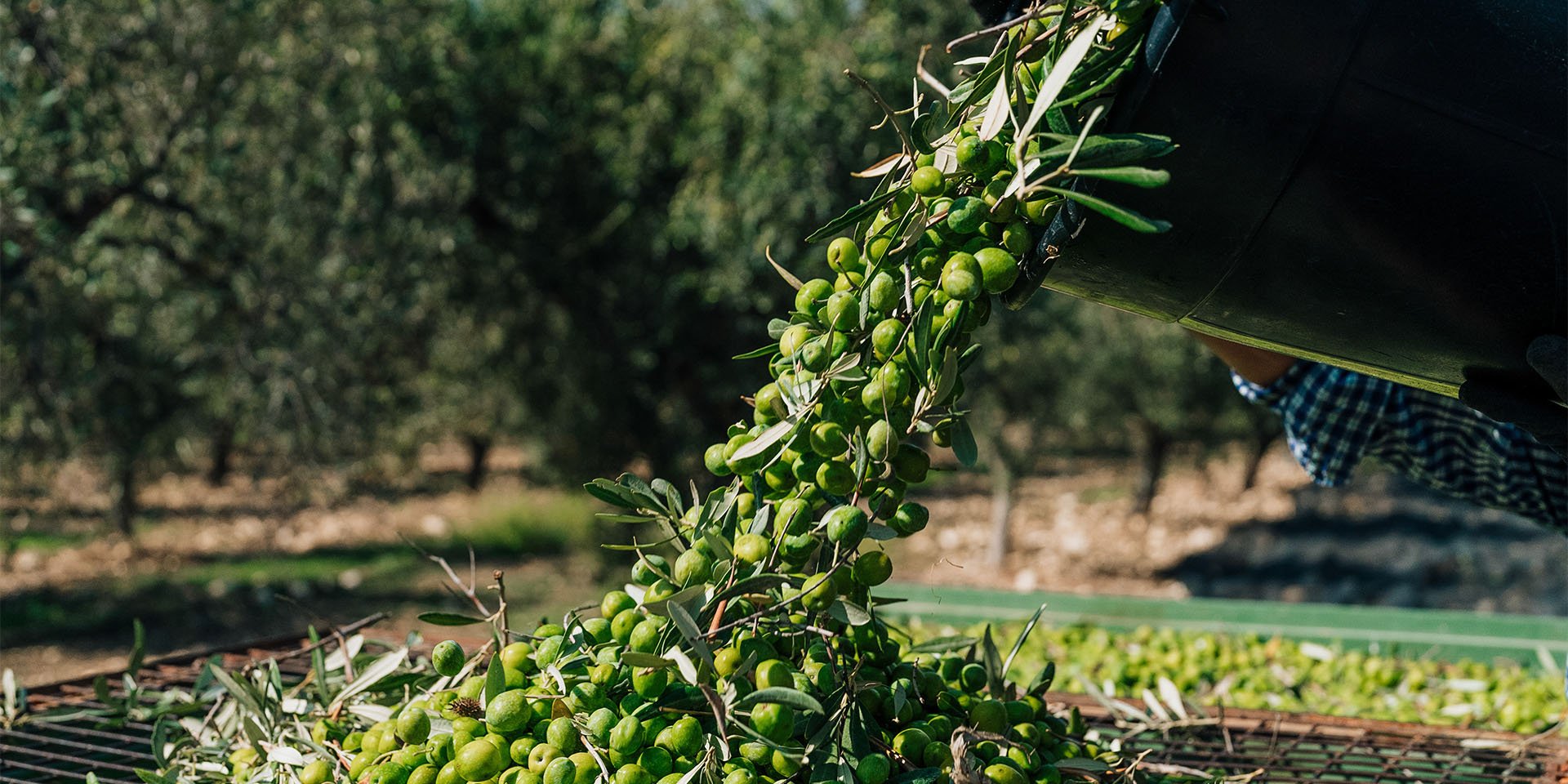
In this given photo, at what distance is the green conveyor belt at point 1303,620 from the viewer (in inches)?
139

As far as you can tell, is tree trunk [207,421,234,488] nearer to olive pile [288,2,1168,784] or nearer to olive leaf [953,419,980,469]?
olive pile [288,2,1168,784]

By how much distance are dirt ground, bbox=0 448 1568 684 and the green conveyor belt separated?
5.93 m

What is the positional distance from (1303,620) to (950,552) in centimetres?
990

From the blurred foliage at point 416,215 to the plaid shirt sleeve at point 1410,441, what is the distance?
5.96m

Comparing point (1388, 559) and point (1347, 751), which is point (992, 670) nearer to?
point (1347, 751)

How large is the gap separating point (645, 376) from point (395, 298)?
3.06 meters

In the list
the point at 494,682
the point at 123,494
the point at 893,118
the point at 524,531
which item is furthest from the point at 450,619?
the point at 524,531

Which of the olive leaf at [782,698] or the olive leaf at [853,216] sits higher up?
the olive leaf at [853,216]

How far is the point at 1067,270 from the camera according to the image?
1344 millimetres

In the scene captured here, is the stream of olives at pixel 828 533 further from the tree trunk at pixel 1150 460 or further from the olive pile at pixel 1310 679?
the tree trunk at pixel 1150 460

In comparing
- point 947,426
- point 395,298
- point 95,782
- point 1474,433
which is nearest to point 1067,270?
point 947,426

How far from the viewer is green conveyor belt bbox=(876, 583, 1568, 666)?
3538mm

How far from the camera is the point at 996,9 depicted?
1456 millimetres

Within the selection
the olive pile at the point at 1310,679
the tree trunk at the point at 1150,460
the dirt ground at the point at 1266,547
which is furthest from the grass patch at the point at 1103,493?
the olive pile at the point at 1310,679
